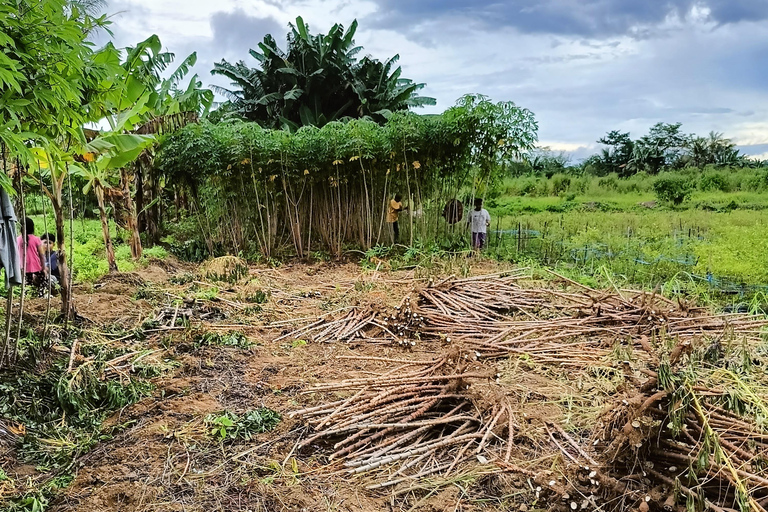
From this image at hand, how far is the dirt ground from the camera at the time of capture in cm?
235

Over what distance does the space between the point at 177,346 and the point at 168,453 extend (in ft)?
5.59

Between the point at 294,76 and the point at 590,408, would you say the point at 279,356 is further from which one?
the point at 294,76

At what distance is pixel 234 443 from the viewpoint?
2.84 metres

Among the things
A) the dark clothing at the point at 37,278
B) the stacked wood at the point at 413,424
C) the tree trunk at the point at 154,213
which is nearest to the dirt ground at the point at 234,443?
the stacked wood at the point at 413,424

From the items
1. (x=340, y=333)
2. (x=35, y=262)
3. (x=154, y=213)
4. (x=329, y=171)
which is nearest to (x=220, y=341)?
(x=340, y=333)

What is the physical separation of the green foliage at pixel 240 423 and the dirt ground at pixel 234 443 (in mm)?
60

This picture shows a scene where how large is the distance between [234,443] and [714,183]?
71.4ft

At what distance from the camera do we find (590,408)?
296 cm

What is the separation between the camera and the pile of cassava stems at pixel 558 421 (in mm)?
1979

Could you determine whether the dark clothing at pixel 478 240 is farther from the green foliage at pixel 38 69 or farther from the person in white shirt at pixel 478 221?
the green foliage at pixel 38 69

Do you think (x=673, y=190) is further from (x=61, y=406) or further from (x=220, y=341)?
(x=61, y=406)

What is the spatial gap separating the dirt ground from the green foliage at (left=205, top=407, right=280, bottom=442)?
0.20ft

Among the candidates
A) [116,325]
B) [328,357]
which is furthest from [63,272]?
[328,357]

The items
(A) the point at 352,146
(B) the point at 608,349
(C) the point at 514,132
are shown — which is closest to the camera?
(B) the point at 608,349
